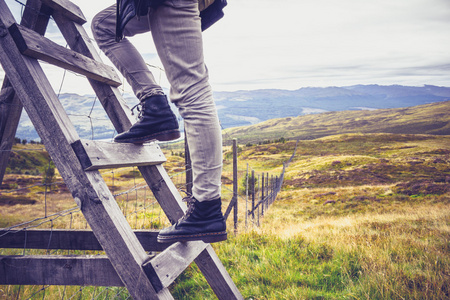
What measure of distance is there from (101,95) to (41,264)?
117 centimetres

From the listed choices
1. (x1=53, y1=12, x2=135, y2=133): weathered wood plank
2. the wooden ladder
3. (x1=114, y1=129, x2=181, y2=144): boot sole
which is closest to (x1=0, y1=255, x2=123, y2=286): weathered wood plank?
the wooden ladder

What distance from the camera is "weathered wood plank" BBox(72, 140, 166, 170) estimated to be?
1.29 meters

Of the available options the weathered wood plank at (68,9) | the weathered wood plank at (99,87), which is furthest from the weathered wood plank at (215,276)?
the weathered wood plank at (68,9)

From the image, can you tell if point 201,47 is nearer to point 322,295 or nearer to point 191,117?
point 191,117

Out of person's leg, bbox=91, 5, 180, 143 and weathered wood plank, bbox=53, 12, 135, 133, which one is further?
weathered wood plank, bbox=53, 12, 135, 133

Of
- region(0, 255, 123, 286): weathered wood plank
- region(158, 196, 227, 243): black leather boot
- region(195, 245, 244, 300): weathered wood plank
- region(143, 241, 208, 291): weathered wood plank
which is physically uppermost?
region(158, 196, 227, 243): black leather boot

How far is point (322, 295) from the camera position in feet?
6.57

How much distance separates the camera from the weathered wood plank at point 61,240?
7.88ft

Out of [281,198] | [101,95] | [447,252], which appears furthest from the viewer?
[281,198]

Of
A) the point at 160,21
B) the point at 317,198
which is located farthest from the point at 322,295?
the point at 317,198

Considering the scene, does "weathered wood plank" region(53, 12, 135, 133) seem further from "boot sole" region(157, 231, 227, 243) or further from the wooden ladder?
"boot sole" region(157, 231, 227, 243)

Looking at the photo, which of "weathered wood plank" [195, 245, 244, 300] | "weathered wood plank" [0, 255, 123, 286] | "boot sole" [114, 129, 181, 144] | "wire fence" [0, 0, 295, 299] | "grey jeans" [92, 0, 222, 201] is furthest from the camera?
"wire fence" [0, 0, 295, 299]

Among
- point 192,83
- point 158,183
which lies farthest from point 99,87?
point 192,83

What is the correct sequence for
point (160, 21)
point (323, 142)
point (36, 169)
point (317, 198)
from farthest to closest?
point (323, 142)
point (36, 169)
point (317, 198)
point (160, 21)
